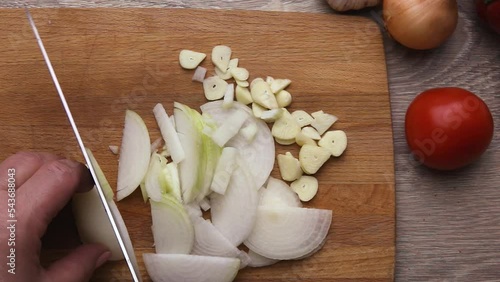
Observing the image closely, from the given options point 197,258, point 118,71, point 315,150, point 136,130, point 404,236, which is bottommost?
point 404,236

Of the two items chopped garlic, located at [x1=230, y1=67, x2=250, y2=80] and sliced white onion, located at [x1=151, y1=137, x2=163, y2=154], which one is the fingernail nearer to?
sliced white onion, located at [x1=151, y1=137, x2=163, y2=154]

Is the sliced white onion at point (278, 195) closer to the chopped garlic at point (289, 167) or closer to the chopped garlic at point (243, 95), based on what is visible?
the chopped garlic at point (289, 167)

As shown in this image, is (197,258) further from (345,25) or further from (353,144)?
(345,25)

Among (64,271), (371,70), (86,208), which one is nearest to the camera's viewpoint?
(64,271)

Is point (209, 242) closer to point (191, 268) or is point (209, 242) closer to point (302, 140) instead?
point (191, 268)

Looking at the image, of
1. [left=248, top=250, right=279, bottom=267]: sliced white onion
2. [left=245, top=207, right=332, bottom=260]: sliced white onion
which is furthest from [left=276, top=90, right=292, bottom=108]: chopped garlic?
[left=248, top=250, right=279, bottom=267]: sliced white onion

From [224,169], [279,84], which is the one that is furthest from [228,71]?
[224,169]

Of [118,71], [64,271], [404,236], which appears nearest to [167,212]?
[64,271]
